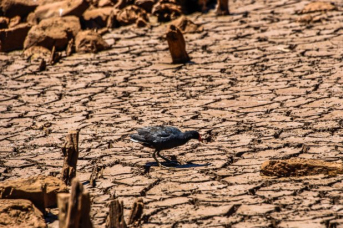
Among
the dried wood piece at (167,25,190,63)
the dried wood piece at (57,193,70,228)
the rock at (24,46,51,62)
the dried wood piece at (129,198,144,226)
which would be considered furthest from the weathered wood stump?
the rock at (24,46,51,62)

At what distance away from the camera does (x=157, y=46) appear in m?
10.8

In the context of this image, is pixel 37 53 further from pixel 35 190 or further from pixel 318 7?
pixel 35 190

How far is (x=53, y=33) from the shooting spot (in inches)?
430

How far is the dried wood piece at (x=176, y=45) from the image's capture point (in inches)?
381

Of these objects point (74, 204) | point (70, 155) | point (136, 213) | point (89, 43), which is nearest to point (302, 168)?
point (136, 213)

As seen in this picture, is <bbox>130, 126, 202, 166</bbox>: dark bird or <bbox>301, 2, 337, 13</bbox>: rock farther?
<bbox>301, 2, 337, 13</bbox>: rock

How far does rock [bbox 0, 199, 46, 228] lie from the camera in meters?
5.01

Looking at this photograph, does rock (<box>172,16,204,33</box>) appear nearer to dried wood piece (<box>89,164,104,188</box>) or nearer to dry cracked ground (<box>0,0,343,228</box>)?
dry cracked ground (<box>0,0,343,228</box>)

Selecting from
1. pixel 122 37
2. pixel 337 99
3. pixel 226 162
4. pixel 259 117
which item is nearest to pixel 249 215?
pixel 226 162

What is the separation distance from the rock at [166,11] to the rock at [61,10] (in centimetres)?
115

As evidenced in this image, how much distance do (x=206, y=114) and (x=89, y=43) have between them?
3.43 metres

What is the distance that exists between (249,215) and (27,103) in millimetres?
4513

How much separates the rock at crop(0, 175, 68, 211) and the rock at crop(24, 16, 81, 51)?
5.67 metres

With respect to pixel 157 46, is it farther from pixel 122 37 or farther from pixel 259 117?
pixel 259 117
